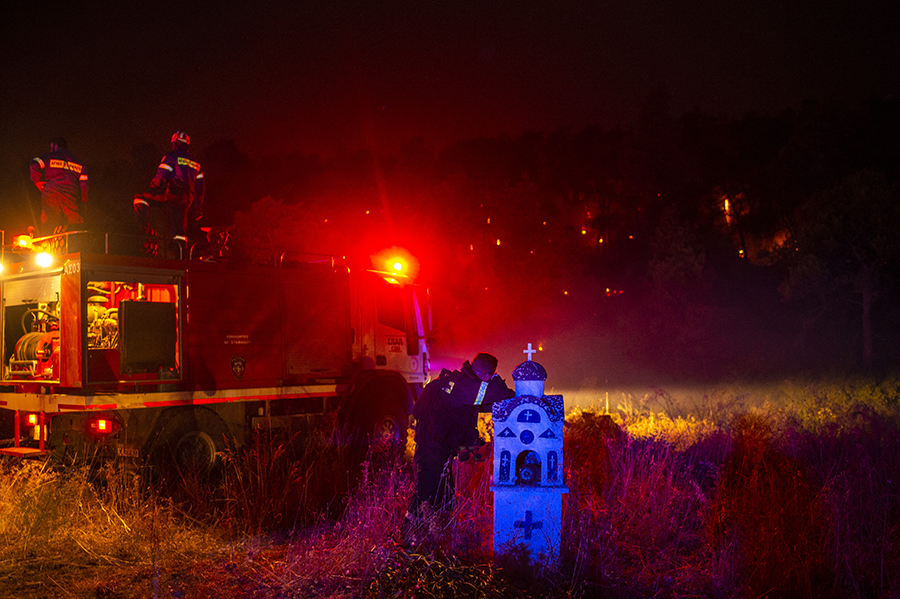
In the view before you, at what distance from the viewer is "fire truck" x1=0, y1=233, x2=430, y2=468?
747 centimetres

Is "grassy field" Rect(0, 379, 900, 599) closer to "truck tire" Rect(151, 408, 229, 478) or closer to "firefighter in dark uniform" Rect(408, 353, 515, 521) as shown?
"firefighter in dark uniform" Rect(408, 353, 515, 521)

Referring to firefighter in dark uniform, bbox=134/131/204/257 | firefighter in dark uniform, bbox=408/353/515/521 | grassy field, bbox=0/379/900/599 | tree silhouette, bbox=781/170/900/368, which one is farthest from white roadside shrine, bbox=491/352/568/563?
tree silhouette, bbox=781/170/900/368

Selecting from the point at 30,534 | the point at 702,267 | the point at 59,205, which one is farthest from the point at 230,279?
the point at 702,267

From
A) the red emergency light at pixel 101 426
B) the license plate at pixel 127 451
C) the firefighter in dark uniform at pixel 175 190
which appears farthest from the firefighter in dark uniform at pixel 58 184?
the license plate at pixel 127 451

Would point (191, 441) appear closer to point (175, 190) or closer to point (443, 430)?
point (175, 190)

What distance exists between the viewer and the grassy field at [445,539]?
461cm

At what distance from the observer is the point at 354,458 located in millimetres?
9062

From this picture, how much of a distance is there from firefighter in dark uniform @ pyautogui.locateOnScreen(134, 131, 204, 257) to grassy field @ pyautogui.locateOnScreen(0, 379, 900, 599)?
3304mm

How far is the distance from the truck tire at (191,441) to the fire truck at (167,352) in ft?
0.05

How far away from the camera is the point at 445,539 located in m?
5.00

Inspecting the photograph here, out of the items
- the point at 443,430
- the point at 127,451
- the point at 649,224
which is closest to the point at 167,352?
the point at 127,451

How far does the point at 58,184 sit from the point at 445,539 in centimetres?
752

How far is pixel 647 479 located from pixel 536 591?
2.19 meters

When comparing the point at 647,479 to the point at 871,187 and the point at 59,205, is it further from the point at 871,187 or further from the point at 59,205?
the point at 871,187
